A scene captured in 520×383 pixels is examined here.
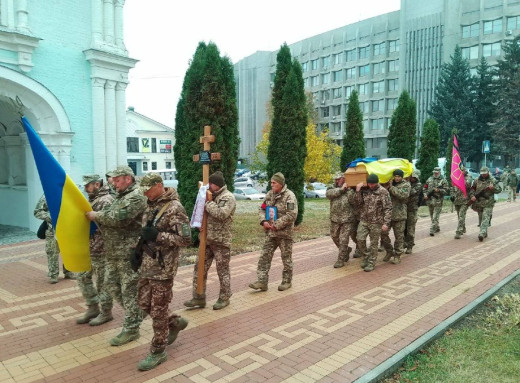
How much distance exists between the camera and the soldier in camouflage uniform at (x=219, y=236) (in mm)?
6055

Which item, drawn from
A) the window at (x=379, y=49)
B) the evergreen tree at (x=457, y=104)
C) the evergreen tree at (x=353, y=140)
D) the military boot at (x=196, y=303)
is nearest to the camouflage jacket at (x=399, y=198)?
the military boot at (x=196, y=303)

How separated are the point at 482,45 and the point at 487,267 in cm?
5449

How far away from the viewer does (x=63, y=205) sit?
17.2 feet

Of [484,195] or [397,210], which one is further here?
[484,195]

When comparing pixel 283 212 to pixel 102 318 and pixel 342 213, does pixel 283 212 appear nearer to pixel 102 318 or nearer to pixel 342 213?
pixel 342 213

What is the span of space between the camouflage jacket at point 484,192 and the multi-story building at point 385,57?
49.0 m

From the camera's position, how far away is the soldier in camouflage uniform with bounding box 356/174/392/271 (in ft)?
27.6

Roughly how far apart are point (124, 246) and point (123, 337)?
107cm

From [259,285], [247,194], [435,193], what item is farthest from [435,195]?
[247,194]

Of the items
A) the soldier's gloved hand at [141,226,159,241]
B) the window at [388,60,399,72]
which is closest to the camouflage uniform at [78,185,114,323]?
the soldier's gloved hand at [141,226,159,241]

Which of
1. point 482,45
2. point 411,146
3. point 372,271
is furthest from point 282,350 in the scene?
point 482,45

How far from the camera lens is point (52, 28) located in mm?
11625

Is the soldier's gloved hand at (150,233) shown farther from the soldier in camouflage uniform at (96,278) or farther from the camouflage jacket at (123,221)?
the soldier in camouflage uniform at (96,278)

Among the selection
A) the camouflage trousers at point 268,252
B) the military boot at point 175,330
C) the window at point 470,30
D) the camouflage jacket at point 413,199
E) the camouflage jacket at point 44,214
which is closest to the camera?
the military boot at point 175,330
